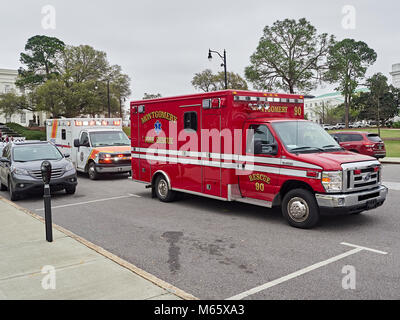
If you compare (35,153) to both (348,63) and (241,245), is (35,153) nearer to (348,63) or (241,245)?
(241,245)

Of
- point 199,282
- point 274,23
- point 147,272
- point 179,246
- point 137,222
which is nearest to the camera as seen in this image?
point 199,282

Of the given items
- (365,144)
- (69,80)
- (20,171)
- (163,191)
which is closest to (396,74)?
(69,80)

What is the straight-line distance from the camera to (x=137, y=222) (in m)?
8.74

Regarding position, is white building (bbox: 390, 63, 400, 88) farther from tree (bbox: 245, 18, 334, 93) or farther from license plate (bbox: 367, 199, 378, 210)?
license plate (bbox: 367, 199, 378, 210)

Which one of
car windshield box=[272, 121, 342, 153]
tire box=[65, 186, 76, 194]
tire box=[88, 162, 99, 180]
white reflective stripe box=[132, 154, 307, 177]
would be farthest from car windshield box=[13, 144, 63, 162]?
car windshield box=[272, 121, 342, 153]

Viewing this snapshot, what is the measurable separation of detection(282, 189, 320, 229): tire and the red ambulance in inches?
0.7

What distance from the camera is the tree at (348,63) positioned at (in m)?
49.8

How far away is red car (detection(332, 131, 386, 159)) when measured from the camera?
2067 centimetres

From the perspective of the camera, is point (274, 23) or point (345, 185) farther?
point (274, 23)

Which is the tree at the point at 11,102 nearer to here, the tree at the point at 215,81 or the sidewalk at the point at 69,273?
the tree at the point at 215,81
